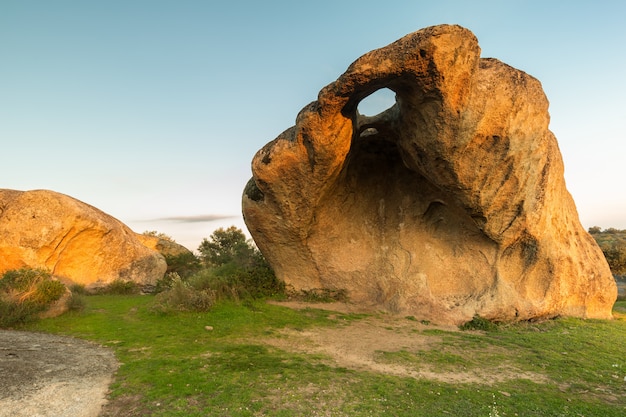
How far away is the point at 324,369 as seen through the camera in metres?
7.09

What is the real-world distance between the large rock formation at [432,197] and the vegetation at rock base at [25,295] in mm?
6439

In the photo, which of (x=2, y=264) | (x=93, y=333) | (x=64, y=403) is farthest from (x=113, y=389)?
(x=2, y=264)

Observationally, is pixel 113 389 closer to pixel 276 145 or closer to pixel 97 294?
pixel 276 145

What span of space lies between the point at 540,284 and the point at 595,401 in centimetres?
710

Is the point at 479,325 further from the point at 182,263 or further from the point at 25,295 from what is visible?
the point at 182,263

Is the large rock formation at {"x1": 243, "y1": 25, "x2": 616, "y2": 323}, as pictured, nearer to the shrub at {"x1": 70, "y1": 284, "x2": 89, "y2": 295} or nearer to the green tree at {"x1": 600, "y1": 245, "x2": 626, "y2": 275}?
the shrub at {"x1": 70, "y1": 284, "x2": 89, "y2": 295}

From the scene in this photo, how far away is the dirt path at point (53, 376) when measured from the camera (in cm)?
508

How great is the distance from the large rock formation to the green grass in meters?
1.67

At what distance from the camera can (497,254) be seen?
1253cm

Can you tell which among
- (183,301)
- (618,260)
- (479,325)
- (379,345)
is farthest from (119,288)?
(618,260)

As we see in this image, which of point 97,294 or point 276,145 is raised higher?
point 276,145

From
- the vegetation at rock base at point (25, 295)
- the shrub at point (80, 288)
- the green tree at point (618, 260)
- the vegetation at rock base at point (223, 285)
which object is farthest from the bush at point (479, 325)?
the green tree at point (618, 260)

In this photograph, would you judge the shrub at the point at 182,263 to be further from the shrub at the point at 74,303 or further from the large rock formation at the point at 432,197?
the shrub at the point at 74,303

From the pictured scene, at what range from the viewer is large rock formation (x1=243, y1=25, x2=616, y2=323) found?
10461 millimetres
